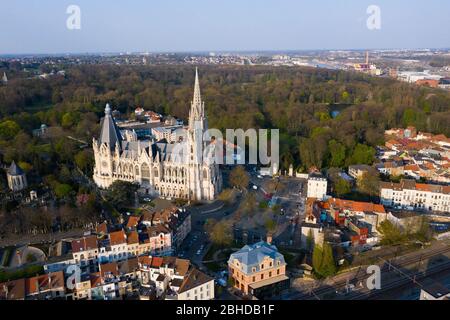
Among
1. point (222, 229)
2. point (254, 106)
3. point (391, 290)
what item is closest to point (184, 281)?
point (222, 229)

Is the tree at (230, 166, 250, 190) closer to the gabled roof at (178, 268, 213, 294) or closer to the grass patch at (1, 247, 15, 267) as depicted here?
the gabled roof at (178, 268, 213, 294)

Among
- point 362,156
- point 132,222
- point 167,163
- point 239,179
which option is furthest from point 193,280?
point 362,156

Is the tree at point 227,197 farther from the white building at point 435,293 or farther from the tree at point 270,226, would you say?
the white building at point 435,293

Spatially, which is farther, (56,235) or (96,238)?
(56,235)

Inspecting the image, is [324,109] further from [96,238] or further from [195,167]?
[96,238]

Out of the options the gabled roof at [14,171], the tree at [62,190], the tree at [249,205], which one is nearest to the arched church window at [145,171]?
the tree at [62,190]

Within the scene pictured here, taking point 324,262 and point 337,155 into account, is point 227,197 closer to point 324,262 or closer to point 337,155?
point 324,262

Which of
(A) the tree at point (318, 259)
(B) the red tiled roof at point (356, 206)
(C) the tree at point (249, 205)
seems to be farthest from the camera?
(C) the tree at point (249, 205)
